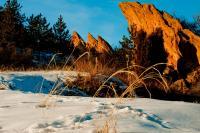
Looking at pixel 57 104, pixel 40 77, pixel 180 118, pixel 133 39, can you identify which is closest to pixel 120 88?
pixel 40 77

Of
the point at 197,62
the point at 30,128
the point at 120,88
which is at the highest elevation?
the point at 197,62

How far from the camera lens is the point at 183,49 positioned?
31828 millimetres

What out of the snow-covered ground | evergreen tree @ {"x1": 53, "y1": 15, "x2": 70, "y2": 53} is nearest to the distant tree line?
evergreen tree @ {"x1": 53, "y1": 15, "x2": 70, "y2": 53}

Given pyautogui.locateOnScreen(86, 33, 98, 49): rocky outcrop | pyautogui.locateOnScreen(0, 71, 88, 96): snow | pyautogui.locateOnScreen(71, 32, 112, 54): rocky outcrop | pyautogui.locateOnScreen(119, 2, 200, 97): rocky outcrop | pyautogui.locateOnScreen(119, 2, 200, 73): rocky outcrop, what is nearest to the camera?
pyautogui.locateOnScreen(0, 71, 88, 96): snow

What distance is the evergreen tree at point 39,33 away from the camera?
146ft

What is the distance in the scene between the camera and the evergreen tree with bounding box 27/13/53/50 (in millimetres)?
44650

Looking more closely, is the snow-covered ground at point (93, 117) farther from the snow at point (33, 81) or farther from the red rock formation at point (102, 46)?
the red rock formation at point (102, 46)

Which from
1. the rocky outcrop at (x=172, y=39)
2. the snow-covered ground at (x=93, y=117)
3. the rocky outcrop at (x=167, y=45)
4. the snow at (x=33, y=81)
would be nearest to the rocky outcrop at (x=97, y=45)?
the rocky outcrop at (x=167, y=45)

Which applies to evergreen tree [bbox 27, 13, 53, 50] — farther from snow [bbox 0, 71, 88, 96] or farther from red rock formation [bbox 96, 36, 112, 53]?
snow [bbox 0, 71, 88, 96]

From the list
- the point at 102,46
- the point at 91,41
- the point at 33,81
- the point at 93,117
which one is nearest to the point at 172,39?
the point at 102,46

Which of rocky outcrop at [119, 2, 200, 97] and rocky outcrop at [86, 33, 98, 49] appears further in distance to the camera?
rocky outcrop at [86, 33, 98, 49]

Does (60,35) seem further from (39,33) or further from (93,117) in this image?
(93,117)

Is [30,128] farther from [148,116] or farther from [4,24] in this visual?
[4,24]

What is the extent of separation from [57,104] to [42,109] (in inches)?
23.3
